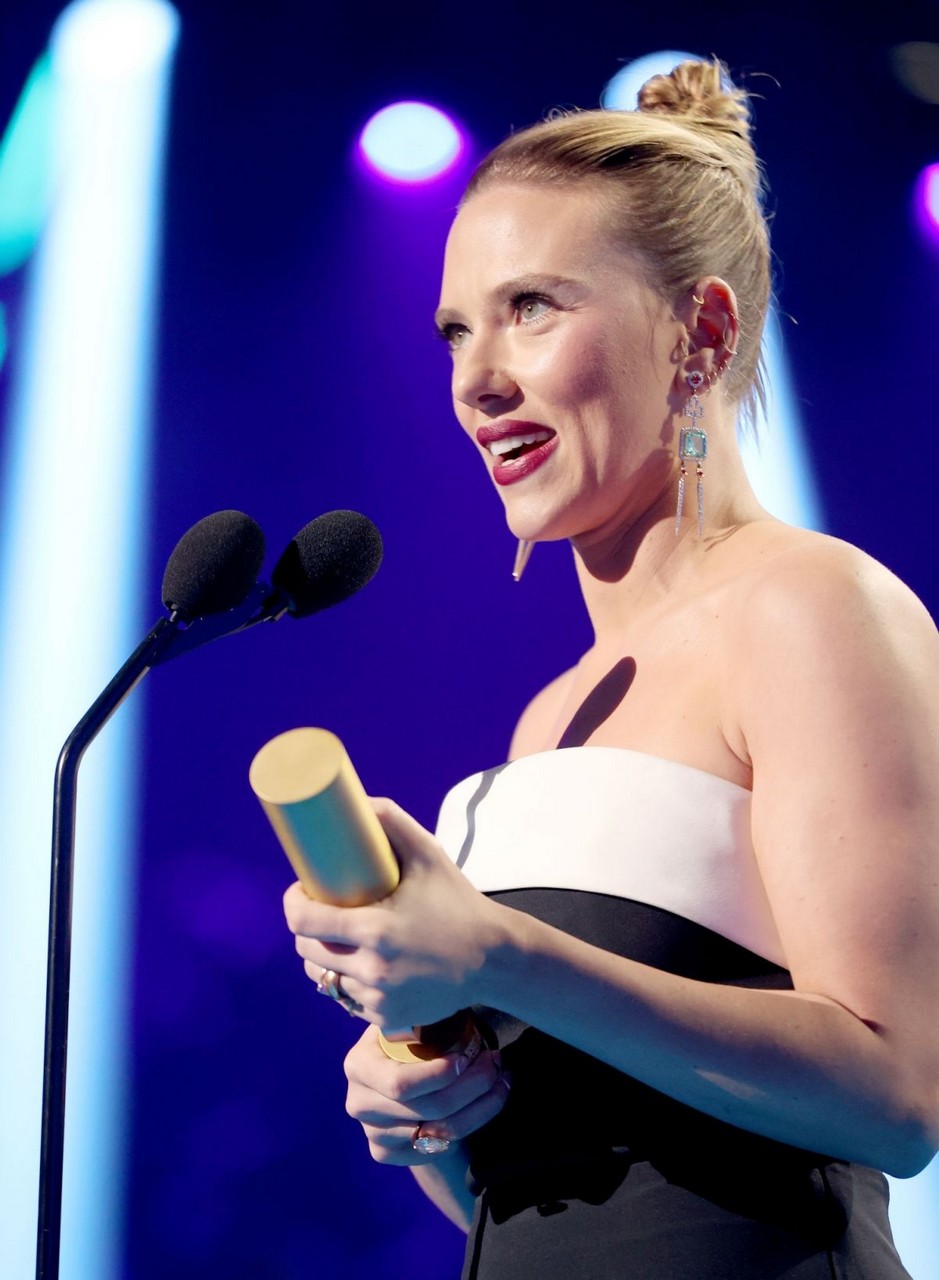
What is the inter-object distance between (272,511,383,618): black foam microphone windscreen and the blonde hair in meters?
0.39

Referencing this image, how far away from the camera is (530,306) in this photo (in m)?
1.22

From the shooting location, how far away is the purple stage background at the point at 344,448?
5.77 feet

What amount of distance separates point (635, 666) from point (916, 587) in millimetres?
1039

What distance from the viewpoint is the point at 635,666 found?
1150 mm

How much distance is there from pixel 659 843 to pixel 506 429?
45cm

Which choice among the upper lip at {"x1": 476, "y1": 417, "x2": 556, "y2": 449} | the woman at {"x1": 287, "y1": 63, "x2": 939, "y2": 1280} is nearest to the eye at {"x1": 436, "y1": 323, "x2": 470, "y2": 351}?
the woman at {"x1": 287, "y1": 63, "x2": 939, "y2": 1280}

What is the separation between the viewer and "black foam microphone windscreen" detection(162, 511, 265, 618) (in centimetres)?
103

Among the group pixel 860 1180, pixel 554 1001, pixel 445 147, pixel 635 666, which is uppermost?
pixel 445 147

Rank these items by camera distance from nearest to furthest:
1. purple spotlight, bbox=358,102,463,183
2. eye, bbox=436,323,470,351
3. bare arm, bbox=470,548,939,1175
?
bare arm, bbox=470,548,939,1175
eye, bbox=436,323,470,351
purple spotlight, bbox=358,102,463,183

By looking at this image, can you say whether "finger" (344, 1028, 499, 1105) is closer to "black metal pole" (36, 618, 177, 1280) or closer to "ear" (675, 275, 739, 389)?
"black metal pole" (36, 618, 177, 1280)

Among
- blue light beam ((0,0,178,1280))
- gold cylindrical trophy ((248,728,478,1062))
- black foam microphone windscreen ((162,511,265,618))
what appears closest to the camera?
gold cylindrical trophy ((248,728,478,1062))

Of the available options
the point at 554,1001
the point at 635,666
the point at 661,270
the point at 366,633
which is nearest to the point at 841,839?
the point at 554,1001

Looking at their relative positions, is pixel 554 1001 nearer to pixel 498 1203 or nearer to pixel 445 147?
pixel 498 1203

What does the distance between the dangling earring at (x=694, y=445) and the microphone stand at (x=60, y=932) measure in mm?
461
